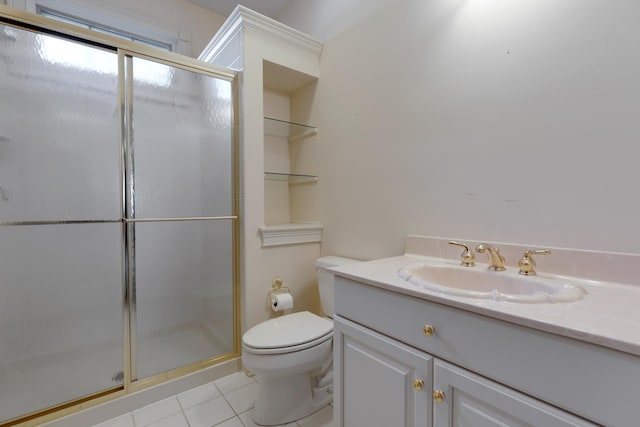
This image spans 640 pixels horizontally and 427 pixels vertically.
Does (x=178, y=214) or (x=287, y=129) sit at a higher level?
(x=287, y=129)

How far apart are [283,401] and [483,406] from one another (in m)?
0.98

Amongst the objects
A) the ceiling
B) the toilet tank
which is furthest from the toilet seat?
the ceiling

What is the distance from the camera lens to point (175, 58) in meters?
1.63

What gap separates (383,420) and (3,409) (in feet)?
5.38

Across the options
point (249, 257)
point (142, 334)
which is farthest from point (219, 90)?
point (142, 334)

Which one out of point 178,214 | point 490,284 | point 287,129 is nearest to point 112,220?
point 178,214

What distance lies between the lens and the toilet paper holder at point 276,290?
72.5 inches

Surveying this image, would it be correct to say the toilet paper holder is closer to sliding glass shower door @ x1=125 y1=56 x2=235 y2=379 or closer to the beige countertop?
sliding glass shower door @ x1=125 y1=56 x2=235 y2=379

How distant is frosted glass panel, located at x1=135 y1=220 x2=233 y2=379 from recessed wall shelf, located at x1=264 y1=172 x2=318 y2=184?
54cm

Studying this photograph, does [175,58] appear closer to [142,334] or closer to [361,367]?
[142,334]

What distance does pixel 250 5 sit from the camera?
2.40 meters

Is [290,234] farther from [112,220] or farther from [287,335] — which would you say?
[112,220]

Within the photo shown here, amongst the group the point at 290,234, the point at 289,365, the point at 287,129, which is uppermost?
the point at 287,129

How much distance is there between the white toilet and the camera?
128 centimetres
